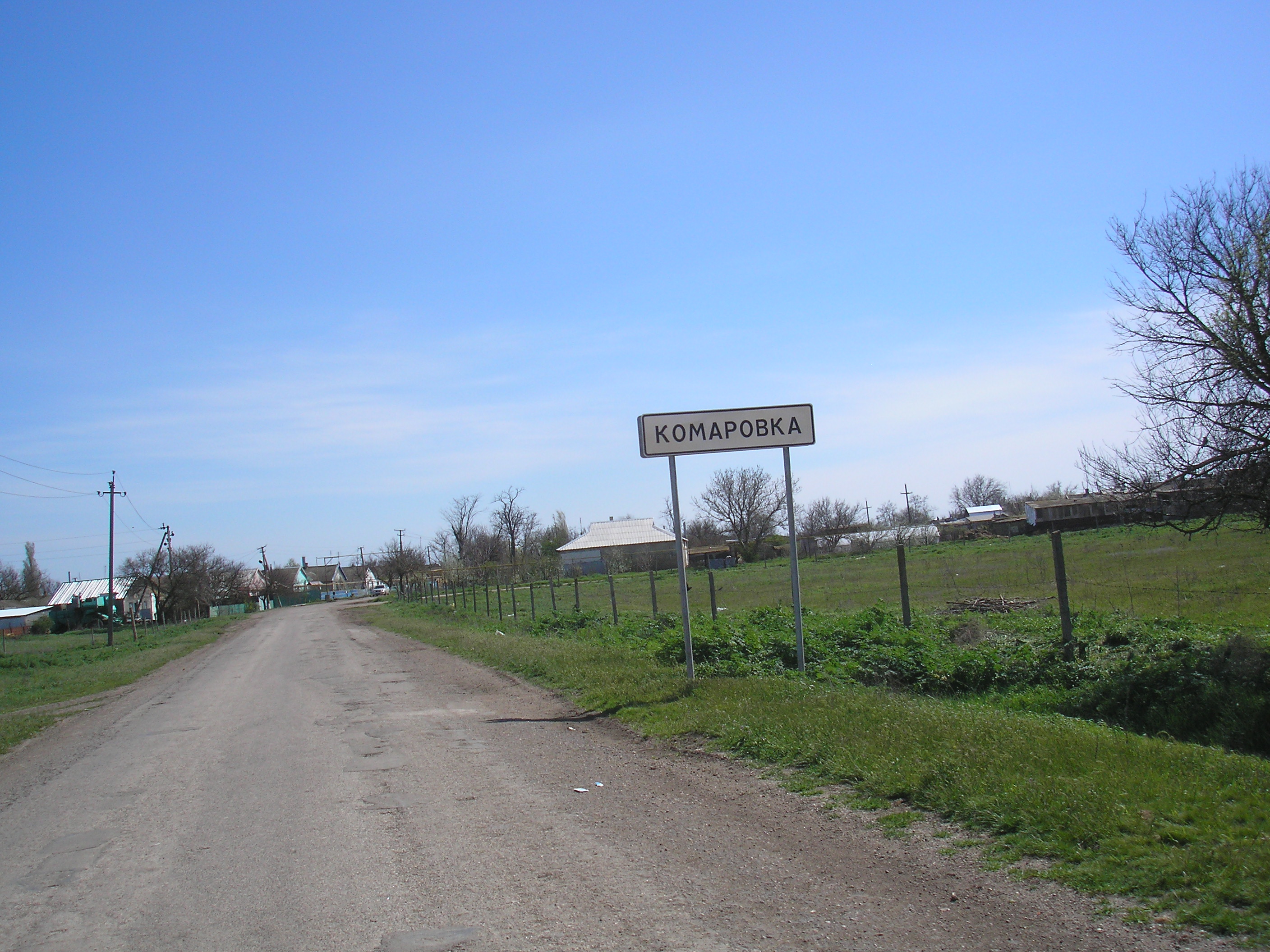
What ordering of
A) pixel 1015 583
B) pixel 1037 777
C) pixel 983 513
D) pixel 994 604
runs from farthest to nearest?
1. pixel 983 513
2. pixel 1015 583
3. pixel 994 604
4. pixel 1037 777

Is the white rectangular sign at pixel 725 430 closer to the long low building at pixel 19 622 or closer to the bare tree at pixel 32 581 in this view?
the long low building at pixel 19 622

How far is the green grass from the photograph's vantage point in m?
3.85

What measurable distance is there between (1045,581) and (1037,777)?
18706 millimetres

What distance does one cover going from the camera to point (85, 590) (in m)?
90.0

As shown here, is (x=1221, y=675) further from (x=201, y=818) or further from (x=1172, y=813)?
(x=201, y=818)

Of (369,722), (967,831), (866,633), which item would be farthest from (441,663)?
(967,831)

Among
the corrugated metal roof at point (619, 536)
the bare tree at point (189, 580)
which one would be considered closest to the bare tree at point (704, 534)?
the corrugated metal roof at point (619, 536)

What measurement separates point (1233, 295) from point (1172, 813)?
8.06m

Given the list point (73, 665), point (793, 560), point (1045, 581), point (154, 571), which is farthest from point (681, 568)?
point (154, 571)

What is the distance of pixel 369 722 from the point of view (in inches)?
411

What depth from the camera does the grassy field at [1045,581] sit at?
15.6 metres

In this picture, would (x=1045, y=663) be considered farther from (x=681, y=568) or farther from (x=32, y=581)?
(x=32, y=581)

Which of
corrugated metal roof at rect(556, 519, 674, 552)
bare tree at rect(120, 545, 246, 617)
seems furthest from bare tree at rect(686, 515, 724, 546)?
bare tree at rect(120, 545, 246, 617)

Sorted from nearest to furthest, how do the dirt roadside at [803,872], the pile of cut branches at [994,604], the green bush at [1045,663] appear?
the dirt roadside at [803,872], the green bush at [1045,663], the pile of cut branches at [994,604]
